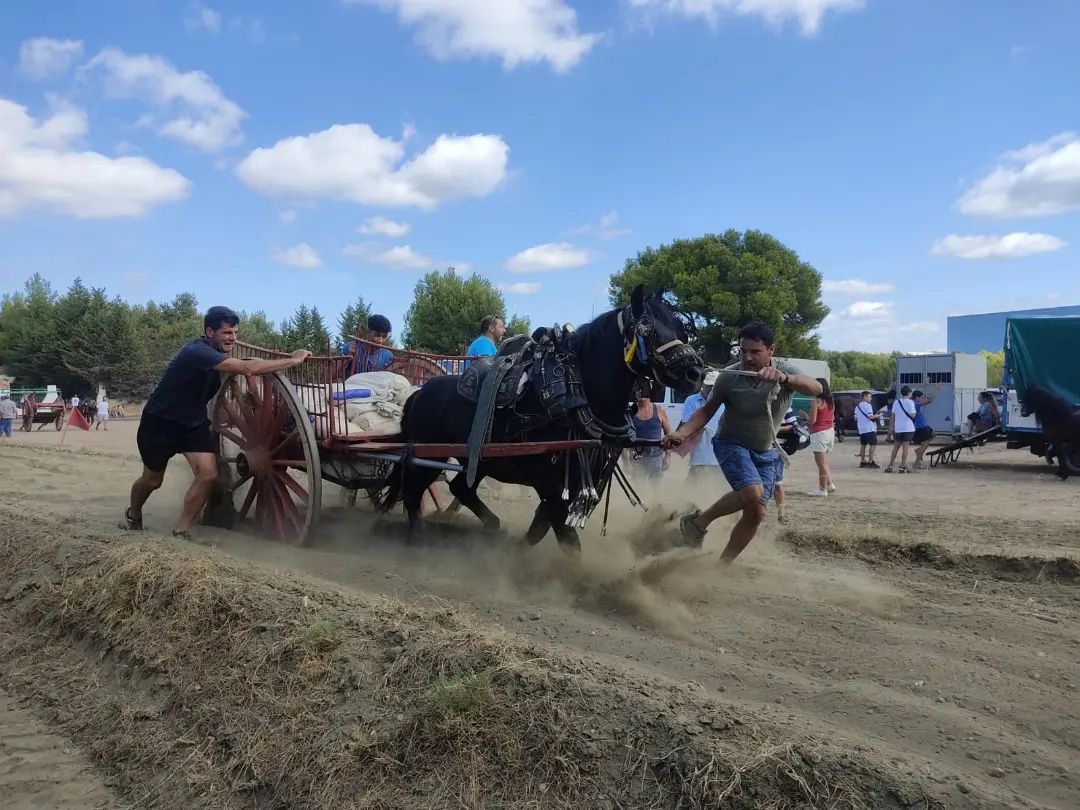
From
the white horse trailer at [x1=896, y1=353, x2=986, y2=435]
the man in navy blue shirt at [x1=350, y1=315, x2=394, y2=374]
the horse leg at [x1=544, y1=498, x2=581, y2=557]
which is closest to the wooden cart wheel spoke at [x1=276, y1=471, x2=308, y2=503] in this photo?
the man in navy blue shirt at [x1=350, y1=315, x2=394, y2=374]

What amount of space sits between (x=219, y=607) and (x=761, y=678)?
2.77 m

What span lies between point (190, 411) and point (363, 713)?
365 centimetres

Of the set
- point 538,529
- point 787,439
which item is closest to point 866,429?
point 787,439

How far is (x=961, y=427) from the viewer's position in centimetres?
2406

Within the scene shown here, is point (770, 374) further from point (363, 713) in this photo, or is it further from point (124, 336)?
point (124, 336)

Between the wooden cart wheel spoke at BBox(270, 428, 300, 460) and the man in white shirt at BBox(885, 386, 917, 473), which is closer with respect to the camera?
the wooden cart wheel spoke at BBox(270, 428, 300, 460)

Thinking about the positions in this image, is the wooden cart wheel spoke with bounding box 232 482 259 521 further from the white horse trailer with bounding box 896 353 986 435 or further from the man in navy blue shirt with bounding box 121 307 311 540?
the white horse trailer with bounding box 896 353 986 435

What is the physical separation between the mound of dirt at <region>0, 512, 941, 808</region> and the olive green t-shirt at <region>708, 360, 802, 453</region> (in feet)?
7.27

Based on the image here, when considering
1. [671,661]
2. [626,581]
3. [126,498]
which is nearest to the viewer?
[671,661]

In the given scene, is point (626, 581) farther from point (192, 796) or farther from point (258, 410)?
point (258, 410)

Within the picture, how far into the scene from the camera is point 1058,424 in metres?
14.2

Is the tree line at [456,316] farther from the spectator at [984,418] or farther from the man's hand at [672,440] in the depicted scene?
the man's hand at [672,440]

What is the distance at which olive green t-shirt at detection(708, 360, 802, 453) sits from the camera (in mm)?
5102

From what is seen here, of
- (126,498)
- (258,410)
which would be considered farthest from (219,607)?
(126,498)
